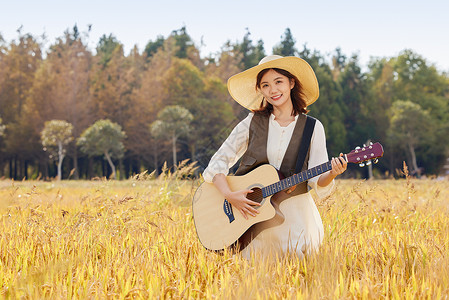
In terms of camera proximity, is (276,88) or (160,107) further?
(160,107)

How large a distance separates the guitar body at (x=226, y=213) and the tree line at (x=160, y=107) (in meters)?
34.0

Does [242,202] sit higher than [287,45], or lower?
lower

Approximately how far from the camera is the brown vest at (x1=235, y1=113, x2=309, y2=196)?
3.28 meters

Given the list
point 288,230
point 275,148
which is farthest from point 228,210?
point 275,148

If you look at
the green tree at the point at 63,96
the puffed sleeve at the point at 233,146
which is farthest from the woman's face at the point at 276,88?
the green tree at the point at 63,96

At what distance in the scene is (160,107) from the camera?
44.8 metres

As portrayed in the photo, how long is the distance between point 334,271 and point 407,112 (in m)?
43.5

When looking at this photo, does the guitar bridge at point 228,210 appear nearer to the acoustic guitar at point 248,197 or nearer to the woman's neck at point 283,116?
the acoustic guitar at point 248,197

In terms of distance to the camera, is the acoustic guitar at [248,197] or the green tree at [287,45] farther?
the green tree at [287,45]

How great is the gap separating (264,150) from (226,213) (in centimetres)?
54

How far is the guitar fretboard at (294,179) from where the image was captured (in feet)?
9.84

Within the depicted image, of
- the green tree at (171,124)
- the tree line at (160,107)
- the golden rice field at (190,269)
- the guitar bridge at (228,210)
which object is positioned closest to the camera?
the golden rice field at (190,269)

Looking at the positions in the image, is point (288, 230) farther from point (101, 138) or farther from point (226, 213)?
point (101, 138)

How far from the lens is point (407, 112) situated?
4256cm
